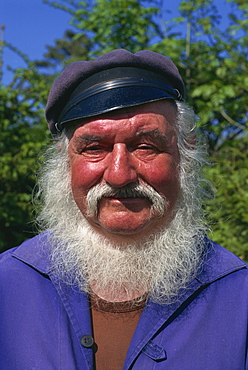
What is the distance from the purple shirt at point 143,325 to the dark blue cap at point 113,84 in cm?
78

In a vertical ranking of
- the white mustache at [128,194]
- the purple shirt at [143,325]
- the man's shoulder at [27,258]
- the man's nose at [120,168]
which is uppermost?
the man's nose at [120,168]

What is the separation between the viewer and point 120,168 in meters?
1.84

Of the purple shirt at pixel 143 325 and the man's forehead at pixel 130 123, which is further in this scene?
the man's forehead at pixel 130 123

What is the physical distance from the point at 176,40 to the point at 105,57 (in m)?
3.05

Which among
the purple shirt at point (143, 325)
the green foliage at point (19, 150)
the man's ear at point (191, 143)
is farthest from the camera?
the green foliage at point (19, 150)

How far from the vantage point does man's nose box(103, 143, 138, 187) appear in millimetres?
1835

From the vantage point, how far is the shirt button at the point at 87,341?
175 cm

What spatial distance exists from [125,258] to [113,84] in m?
0.83

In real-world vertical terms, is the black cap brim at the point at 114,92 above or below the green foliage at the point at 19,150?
above

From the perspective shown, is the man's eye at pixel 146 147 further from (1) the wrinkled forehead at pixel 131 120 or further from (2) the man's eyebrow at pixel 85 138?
(2) the man's eyebrow at pixel 85 138

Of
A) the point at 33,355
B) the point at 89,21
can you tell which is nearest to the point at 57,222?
the point at 33,355

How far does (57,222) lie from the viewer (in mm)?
2363

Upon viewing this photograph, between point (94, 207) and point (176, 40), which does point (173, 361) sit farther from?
point (176, 40)

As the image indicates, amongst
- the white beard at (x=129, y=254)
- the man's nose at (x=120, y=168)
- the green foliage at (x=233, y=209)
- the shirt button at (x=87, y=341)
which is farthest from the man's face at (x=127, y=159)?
the green foliage at (x=233, y=209)
